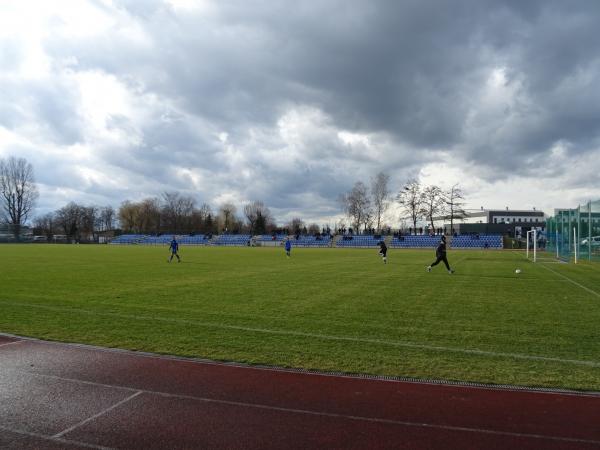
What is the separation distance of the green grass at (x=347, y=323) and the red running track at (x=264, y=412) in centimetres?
67

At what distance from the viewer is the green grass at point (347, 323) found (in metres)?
6.34

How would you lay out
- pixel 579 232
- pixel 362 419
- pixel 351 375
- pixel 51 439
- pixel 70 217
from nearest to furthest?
1. pixel 51 439
2. pixel 362 419
3. pixel 351 375
4. pixel 579 232
5. pixel 70 217

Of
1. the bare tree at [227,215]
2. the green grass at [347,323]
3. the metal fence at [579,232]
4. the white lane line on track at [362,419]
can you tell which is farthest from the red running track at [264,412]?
the bare tree at [227,215]

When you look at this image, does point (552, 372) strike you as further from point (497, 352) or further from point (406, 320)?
point (406, 320)

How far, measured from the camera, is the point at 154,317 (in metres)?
9.64

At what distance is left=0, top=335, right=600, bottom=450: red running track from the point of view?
13.3 ft

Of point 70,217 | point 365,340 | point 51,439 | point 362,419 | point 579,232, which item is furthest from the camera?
point 70,217

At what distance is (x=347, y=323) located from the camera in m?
9.05

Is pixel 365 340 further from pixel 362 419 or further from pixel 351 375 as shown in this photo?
pixel 362 419

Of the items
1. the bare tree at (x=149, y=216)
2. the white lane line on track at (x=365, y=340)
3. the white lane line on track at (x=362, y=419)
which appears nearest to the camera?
the white lane line on track at (x=362, y=419)

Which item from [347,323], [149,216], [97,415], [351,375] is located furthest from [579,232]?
[149,216]

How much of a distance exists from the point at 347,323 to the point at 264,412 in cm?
464

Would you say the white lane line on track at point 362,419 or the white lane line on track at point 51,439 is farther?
the white lane line on track at point 362,419

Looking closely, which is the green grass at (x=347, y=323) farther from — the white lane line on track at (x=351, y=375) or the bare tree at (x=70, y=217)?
the bare tree at (x=70, y=217)
